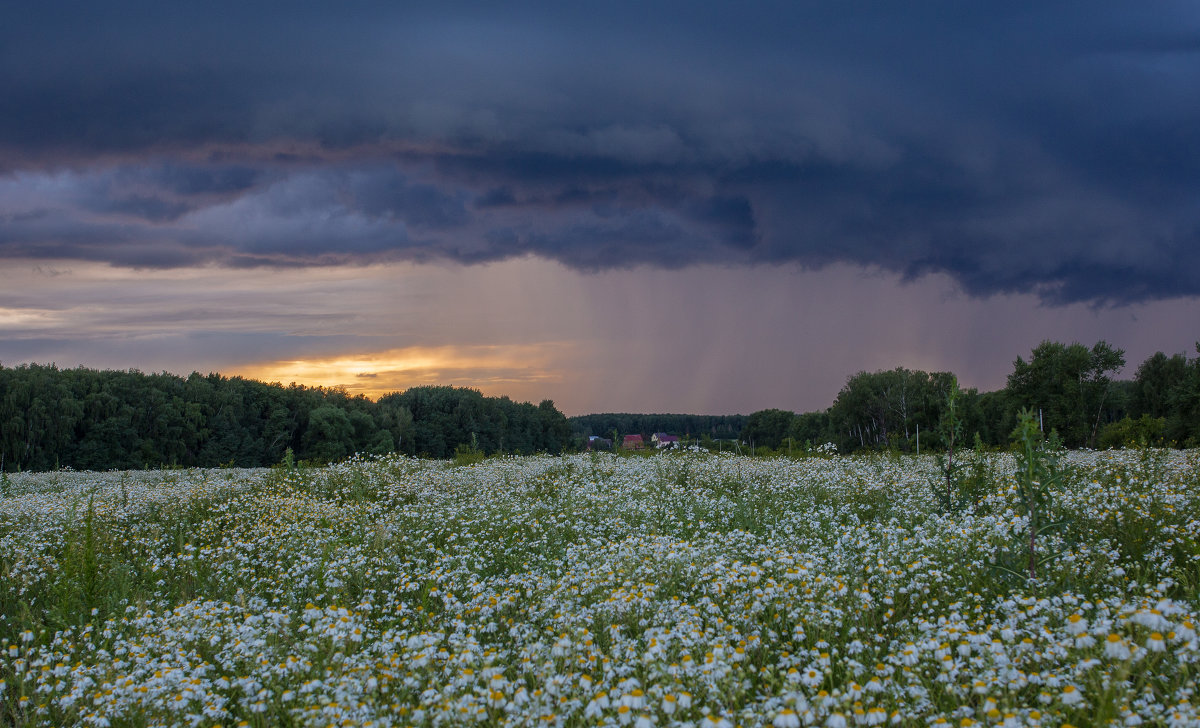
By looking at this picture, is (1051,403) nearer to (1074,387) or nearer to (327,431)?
(1074,387)

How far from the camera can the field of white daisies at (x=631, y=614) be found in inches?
152

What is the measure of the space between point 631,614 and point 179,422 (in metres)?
68.9

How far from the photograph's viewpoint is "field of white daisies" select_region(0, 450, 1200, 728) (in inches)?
152

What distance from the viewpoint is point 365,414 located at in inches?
2884

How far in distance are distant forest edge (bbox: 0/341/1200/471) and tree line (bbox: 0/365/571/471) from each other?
120 mm

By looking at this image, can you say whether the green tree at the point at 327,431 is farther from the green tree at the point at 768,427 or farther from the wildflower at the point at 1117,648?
the green tree at the point at 768,427

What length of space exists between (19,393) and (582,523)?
64.6 metres

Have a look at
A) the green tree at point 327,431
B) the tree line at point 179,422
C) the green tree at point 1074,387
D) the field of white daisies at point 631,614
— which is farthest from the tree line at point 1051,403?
the green tree at point 327,431

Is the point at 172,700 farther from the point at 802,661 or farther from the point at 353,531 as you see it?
the point at 353,531

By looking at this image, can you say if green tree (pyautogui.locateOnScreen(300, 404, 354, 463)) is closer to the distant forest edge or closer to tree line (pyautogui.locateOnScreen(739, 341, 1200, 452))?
the distant forest edge

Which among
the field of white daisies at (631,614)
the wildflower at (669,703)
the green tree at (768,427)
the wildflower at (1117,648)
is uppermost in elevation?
the wildflower at (1117,648)

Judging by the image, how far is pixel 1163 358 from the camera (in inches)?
2484

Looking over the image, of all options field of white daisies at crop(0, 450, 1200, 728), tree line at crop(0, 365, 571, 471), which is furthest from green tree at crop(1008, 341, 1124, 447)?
field of white daisies at crop(0, 450, 1200, 728)

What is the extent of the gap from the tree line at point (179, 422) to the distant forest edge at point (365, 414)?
12 cm
